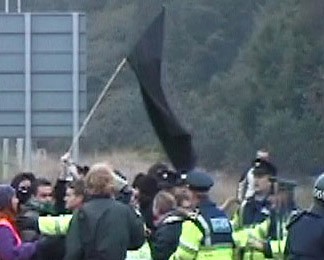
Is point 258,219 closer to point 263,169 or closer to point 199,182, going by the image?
point 263,169

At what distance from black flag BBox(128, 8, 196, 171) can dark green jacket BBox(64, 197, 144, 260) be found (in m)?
4.01

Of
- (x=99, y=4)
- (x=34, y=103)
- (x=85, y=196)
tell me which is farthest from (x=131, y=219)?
(x=99, y=4)

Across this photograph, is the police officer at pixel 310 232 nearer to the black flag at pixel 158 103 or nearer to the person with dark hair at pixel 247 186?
the person with dark hair at pixel 247 186

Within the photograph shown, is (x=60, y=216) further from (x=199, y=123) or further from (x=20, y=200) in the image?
(x=199, y=123)

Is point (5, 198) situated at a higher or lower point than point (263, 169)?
lower

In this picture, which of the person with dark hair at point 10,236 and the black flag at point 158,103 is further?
the black flag at point 158,103

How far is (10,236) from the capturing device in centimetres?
1318

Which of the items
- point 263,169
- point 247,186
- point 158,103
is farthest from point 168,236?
point 158,103

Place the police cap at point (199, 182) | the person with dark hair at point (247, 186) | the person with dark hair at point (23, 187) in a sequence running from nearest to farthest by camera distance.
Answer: the police cap at point (199, 182) → the person with dark hair at point (247, 186) → the person with dark hair at point (23, 187)

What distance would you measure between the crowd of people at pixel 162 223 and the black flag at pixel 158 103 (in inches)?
97.8

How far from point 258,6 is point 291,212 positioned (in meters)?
29.7

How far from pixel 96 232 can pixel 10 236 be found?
2.18 ft

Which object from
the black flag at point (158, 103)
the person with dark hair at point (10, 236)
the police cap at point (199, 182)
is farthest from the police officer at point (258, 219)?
the black flag at point (158, 103)

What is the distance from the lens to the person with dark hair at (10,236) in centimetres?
1316
